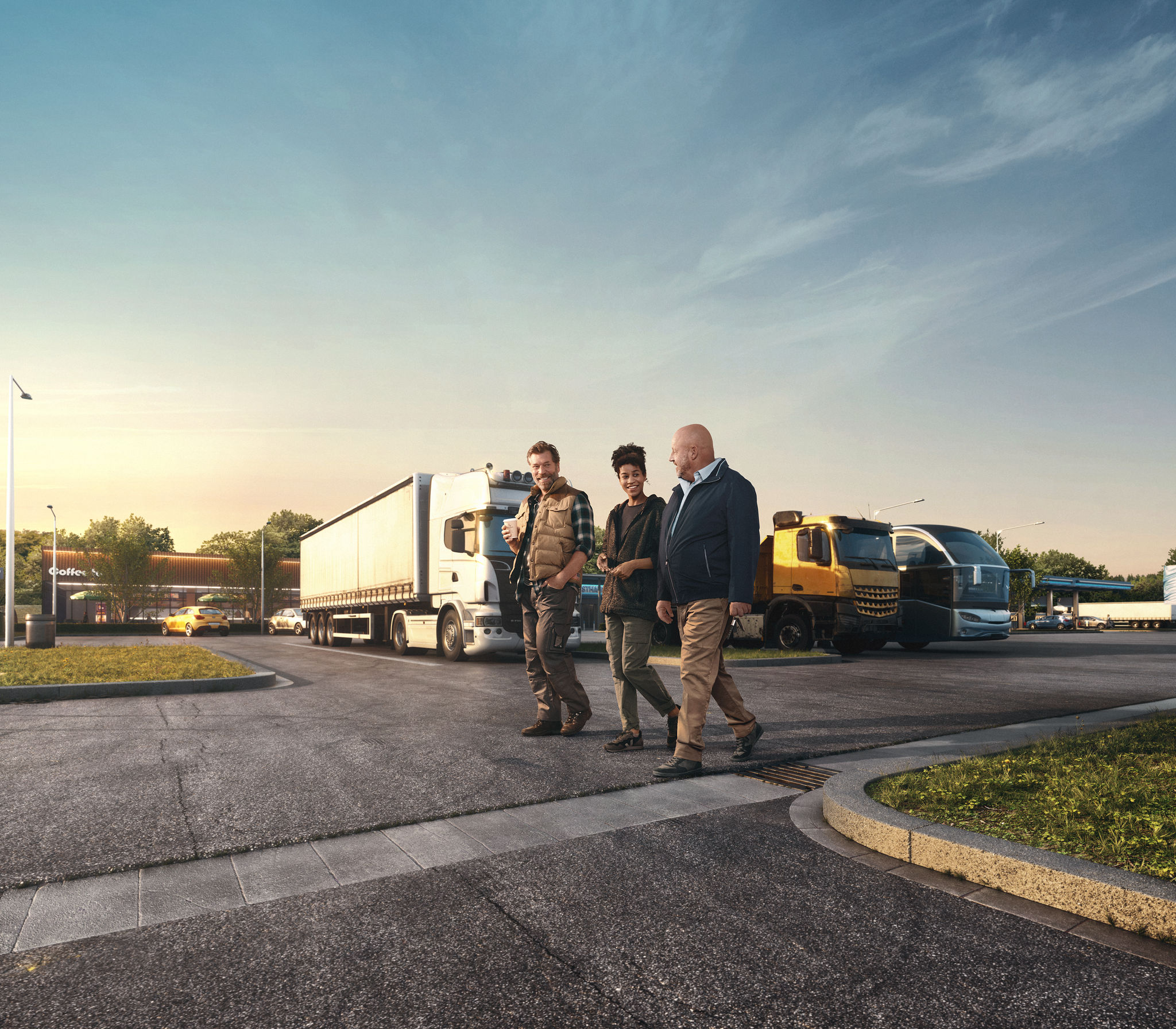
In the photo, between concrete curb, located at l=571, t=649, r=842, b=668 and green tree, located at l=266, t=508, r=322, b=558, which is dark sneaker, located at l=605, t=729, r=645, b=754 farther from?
green tree, located at l=266, t=508, r=322, b=558

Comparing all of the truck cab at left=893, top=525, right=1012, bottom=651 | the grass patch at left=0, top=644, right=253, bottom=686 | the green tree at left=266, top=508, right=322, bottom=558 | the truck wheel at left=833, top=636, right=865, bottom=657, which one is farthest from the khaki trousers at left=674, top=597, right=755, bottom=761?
the green tree at left=266, top=508, right=322, bottom=558

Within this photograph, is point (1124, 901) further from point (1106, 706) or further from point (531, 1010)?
point (1106, 706)

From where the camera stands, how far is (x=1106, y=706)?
7945mm

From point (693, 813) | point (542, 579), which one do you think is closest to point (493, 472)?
point (542, 579)

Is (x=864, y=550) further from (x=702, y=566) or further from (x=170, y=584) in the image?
(x=170, y=584)

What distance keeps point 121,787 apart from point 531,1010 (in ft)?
11.2

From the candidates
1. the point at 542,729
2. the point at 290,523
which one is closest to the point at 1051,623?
the point at 542,729

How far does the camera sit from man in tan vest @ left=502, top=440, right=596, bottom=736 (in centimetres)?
556

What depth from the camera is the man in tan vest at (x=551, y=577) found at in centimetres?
556

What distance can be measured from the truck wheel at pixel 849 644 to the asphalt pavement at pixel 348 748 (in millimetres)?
5472

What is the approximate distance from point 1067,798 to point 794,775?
152 centimetres

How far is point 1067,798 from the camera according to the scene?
11.7 ft

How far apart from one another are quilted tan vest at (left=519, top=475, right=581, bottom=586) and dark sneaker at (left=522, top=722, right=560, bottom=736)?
1.11 meters

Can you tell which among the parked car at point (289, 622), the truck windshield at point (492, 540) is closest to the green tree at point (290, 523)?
the parked car at point (289, 622)
